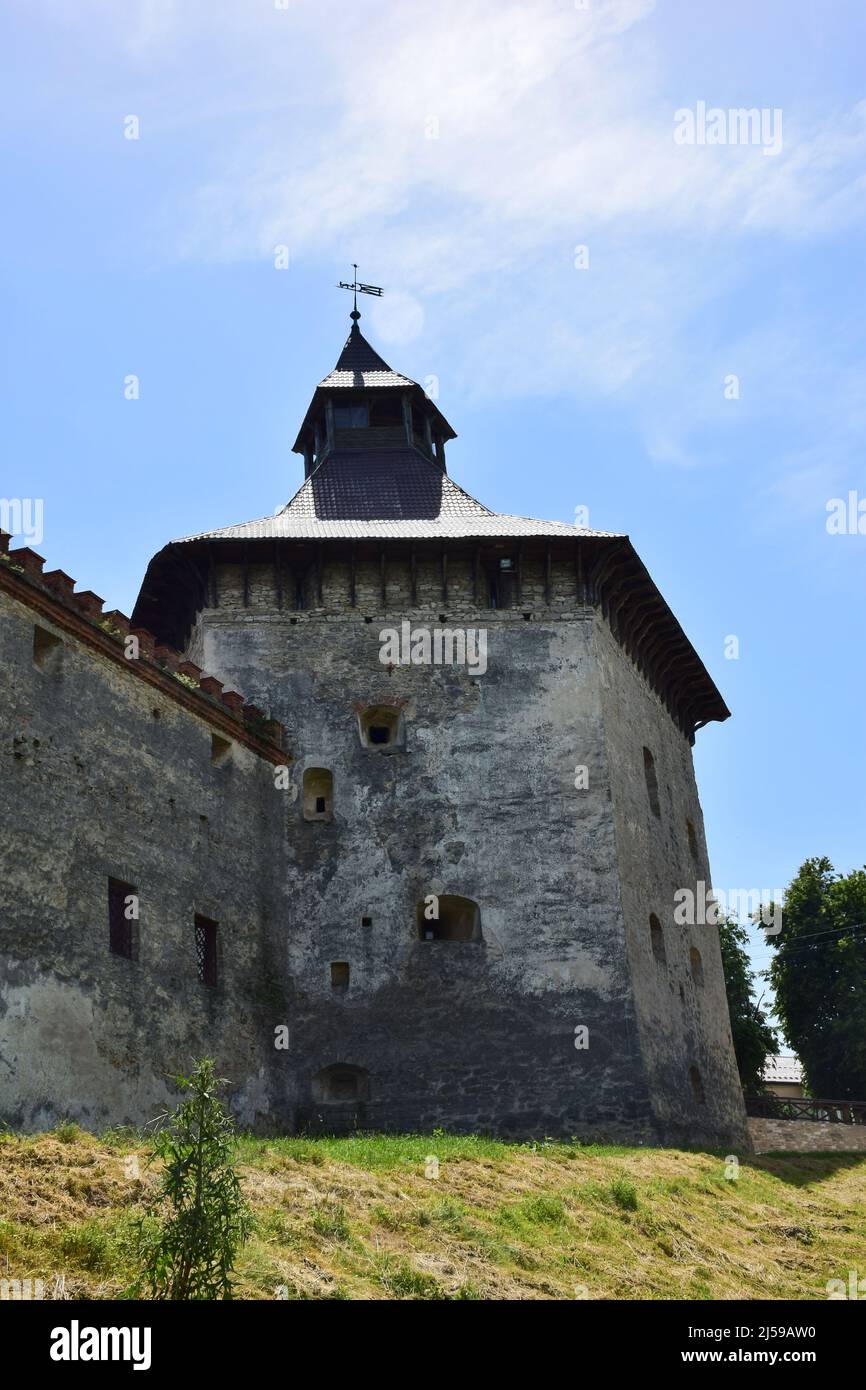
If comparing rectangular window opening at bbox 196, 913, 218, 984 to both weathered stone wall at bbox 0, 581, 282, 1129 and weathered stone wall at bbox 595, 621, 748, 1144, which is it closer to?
weathered stone wall at bbox 0, 581, 282, 1129

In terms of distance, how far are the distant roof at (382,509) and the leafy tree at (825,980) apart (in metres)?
19.0

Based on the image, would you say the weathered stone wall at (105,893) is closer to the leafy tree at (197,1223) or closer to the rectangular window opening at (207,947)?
the rectangular window opening at (207,947)

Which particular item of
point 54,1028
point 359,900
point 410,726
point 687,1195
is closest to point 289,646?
point 410,726

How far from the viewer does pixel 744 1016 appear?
38125 millimetres

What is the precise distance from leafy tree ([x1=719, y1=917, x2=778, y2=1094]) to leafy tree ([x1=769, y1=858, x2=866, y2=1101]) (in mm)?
1134

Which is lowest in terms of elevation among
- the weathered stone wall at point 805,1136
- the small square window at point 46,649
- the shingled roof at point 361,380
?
the weathered stone wall at point 805,1136

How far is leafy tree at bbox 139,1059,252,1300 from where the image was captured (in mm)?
9703

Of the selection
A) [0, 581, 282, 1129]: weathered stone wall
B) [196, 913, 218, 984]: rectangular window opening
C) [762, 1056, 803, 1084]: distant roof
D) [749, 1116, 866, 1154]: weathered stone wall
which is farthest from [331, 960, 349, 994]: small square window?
[762, 1056, 803, 1084]: distant roof

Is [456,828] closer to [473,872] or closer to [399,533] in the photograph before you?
[473,872]

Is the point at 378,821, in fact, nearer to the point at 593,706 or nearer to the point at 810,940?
the point at 593,706

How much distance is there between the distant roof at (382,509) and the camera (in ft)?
82.5

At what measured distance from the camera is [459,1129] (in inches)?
837

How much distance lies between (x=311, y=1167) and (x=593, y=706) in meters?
11.3

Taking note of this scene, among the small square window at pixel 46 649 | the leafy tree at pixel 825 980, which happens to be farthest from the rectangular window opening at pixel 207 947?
the leafy tree at pixel 825 980
